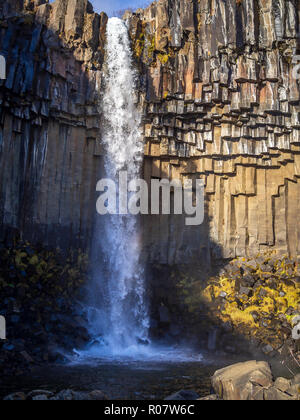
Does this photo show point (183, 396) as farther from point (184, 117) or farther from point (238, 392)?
point (184, 117)

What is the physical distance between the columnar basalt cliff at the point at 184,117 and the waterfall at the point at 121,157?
1.31 feet

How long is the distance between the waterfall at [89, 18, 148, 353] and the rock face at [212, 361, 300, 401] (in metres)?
7.85

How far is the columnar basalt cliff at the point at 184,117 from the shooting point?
1650 cm

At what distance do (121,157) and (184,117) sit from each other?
9.66 feet

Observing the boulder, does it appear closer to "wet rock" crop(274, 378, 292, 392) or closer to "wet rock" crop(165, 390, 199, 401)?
"wet rock" crop(274, 378, 292, 392)

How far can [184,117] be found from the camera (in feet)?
57.9

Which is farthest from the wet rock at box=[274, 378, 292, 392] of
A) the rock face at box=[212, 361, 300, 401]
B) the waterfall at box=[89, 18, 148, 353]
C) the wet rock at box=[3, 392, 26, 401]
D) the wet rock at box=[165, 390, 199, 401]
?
the waterfall at box=[89, 18, 148, 353]

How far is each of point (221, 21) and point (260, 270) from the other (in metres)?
9.94

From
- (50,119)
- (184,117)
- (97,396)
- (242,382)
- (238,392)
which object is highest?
(184,117)

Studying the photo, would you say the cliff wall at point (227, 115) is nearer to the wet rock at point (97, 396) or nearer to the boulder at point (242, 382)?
the boulder at point (242, 382)

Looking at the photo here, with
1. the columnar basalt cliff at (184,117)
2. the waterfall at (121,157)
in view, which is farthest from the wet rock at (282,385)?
the columnar basalt cliff at (184,117)

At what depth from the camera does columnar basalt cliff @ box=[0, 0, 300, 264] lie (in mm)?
16500

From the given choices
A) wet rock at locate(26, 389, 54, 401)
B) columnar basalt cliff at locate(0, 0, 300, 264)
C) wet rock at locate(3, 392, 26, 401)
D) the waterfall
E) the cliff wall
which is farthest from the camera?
the cliff wall

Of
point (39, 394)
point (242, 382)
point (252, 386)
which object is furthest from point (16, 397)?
point (252, 386)
